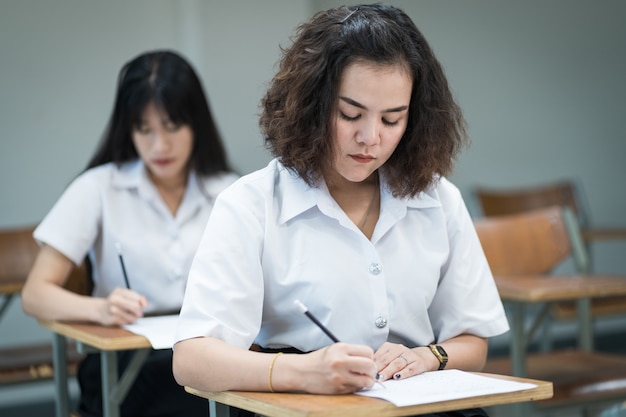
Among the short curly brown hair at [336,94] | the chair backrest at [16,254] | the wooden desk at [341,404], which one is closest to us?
the wooden desk at [341,404]

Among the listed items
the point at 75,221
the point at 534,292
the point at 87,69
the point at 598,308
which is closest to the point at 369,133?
the point at 534,292

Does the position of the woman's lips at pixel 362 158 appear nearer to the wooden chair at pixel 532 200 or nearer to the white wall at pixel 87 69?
the white wall at pixel 87 69

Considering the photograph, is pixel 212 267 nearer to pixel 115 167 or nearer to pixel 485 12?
pixel 115 167

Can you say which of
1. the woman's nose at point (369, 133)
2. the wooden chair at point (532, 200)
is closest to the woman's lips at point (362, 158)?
the woman's nose at point (369, 133)

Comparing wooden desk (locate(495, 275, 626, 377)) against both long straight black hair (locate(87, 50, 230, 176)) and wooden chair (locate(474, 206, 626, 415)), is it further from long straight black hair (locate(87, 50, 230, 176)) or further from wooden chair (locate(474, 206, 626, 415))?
long straight black hair (locate(87, 50, 230, 176))

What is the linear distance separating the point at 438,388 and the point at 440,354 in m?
0.27

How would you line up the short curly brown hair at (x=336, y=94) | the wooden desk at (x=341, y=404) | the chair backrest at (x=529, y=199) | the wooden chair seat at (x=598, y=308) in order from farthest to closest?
the chair backrest at (x=529, y=199)
the wooden chair seat at (x=598, y=308)
the short curly brown hair at (x=336, y=94)
the wooden desk at (x=341, y=404)

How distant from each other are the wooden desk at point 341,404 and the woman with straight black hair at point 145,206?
1.22 m

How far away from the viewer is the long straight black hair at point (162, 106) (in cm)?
296

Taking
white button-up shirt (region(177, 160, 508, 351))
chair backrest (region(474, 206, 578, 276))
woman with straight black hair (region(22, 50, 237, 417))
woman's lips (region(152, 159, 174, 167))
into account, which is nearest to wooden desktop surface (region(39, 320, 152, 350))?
woman with straight black hair (region(22, 50, 237, 417))

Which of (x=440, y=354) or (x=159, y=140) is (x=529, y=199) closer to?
(x=159, y=140)

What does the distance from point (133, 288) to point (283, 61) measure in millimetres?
1268

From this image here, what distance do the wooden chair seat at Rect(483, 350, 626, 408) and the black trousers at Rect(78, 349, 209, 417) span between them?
37.3 inches

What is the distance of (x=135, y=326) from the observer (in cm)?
249
